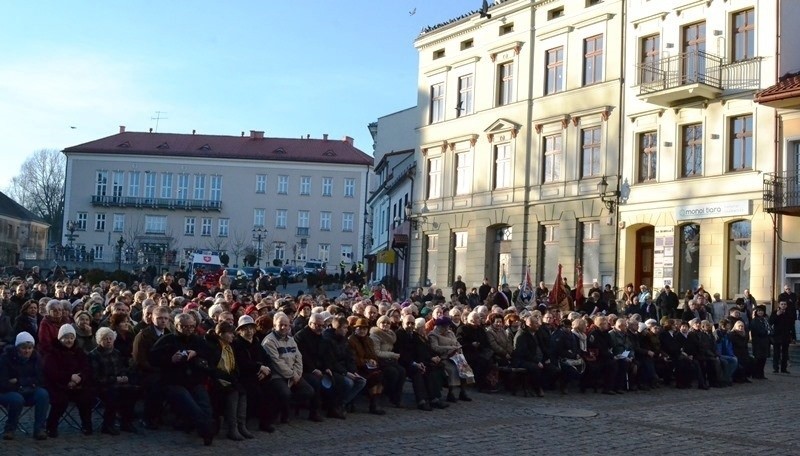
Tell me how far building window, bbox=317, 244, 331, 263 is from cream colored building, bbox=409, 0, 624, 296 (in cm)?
5665

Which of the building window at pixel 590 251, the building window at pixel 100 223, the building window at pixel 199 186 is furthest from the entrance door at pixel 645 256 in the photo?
the building window at pixel 100 223

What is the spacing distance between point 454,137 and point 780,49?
15.2m

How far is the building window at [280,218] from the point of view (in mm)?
97875

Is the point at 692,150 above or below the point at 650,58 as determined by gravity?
below

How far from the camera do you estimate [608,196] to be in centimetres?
3225

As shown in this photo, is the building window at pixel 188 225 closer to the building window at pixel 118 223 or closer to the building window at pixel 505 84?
the building window at pixel 118 223

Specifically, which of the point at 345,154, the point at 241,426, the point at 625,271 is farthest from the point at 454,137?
the point at 345,154

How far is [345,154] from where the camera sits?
321ft

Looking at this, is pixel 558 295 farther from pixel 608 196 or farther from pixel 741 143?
pixel 741 143

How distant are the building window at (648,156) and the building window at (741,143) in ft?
9.47

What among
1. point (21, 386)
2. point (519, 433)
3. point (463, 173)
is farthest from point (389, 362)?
point (463, 173)

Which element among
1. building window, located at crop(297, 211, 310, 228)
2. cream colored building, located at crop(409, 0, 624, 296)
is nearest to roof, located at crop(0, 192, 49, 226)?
building window, located at crop(297, 211, 310, 228)

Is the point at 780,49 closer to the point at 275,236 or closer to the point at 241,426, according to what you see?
the point at 241,426

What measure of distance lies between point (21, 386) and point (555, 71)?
26901 mm
